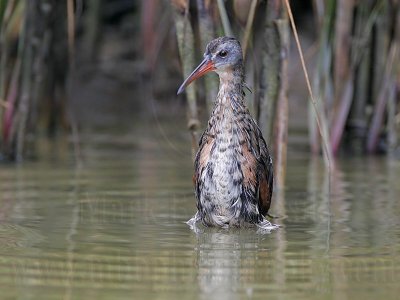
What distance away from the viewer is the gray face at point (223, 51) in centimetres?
743

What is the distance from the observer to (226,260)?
6.13 meters

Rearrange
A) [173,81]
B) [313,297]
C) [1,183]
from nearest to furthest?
[313,297] < [1,183] < [173,81]

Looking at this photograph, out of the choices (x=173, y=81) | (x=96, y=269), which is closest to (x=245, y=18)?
(x=96, y=269)

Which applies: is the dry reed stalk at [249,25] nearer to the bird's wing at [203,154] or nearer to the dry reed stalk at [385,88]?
the bird's wing at [203,154]

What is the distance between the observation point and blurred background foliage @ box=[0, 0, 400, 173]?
8.11 metres

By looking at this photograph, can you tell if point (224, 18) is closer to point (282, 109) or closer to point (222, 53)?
point (222, 53)

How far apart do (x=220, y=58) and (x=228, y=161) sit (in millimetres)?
701

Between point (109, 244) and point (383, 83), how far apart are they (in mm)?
4845

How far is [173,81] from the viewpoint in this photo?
49.5 ft

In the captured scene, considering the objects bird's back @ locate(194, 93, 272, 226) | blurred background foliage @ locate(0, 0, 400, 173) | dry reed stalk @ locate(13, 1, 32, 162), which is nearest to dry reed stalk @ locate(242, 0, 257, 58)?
blurred background foliage @ locate(0, 0, 400, 173)

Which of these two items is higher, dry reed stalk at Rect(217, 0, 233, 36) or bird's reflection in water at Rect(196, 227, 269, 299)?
dry reed stalk at Rect(217, 0, 233, 36)

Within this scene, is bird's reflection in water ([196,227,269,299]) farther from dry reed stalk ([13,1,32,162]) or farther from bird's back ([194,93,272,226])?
dry reed stalk ([13,1,32,162])

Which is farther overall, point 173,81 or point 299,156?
point 173,81

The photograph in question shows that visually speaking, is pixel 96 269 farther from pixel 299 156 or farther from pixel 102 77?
pixel 102 77
